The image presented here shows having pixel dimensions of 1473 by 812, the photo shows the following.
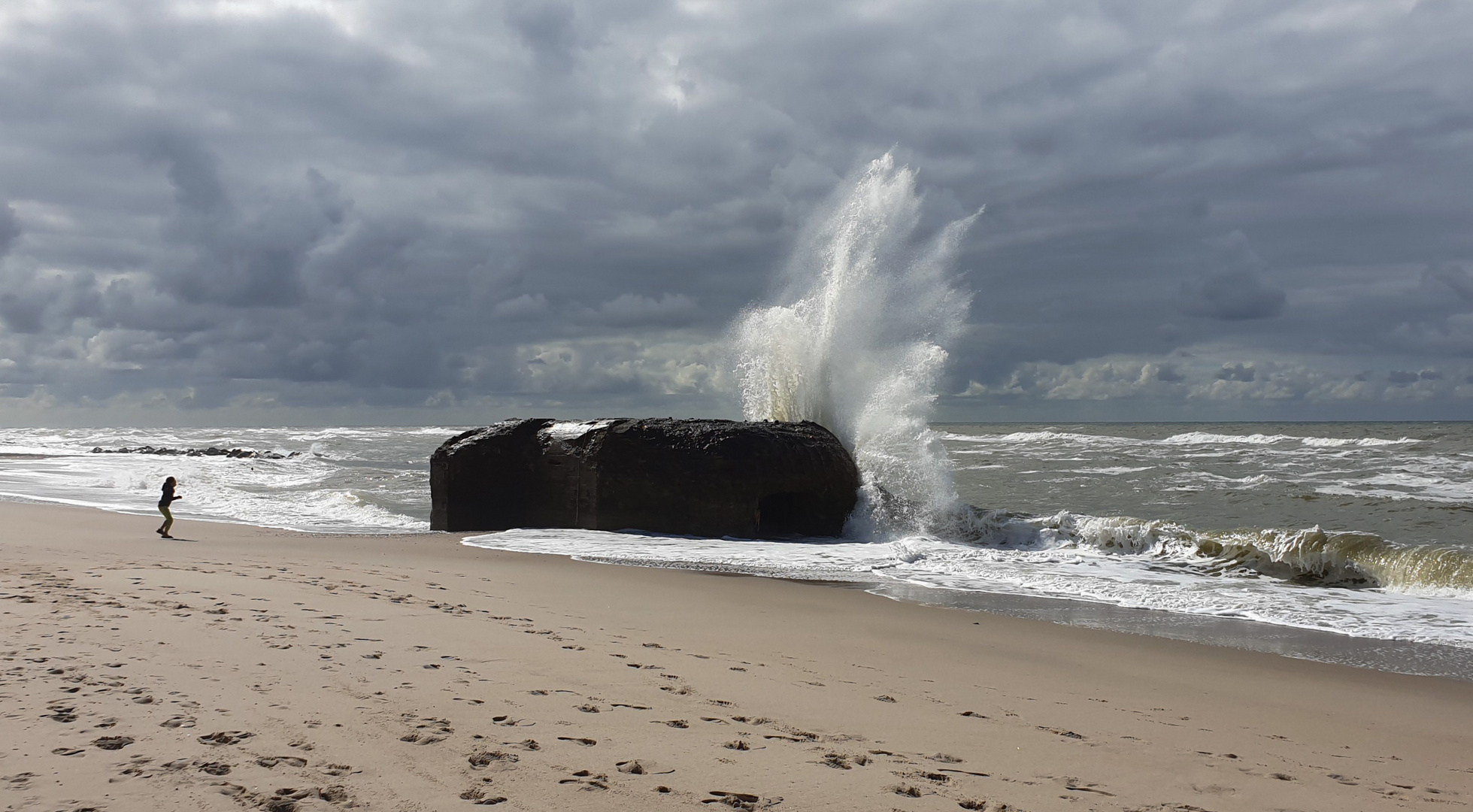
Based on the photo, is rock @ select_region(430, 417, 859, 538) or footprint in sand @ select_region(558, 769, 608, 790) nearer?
footprint in sand @ select_region(558, 769, 608, 790)

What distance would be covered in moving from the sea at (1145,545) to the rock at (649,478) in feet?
1.32

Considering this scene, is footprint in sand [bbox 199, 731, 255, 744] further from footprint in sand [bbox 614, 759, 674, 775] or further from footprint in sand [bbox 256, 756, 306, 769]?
footprint in sand [bbox 614, 759, 674, 775]

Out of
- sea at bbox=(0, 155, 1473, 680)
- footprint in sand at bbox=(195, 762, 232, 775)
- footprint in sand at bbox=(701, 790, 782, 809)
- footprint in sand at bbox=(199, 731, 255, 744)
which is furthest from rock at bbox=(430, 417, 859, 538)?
footprint in sand at bbox=(195, 762, 232, 775)

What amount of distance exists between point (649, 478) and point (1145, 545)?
6437mm

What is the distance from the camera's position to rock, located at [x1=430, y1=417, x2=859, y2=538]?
453 inches

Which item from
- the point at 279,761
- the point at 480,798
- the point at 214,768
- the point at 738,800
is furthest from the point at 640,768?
the point at 214,768

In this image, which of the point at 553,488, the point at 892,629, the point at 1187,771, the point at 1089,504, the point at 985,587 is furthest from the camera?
the point at 1089,504

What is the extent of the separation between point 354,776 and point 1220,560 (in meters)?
9.92

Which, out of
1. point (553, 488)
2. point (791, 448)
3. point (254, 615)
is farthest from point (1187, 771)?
point (553, 488)

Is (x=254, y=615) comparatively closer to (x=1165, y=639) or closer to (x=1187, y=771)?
(x=1187, y=771)

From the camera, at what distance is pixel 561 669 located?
14.4ft

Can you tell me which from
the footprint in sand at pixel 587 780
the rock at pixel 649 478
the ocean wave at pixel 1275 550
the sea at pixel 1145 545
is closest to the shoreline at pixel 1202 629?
the sea at pixel 1145 545

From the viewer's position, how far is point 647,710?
12.4ft

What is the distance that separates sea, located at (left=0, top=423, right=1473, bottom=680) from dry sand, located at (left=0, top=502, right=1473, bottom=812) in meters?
1.42
